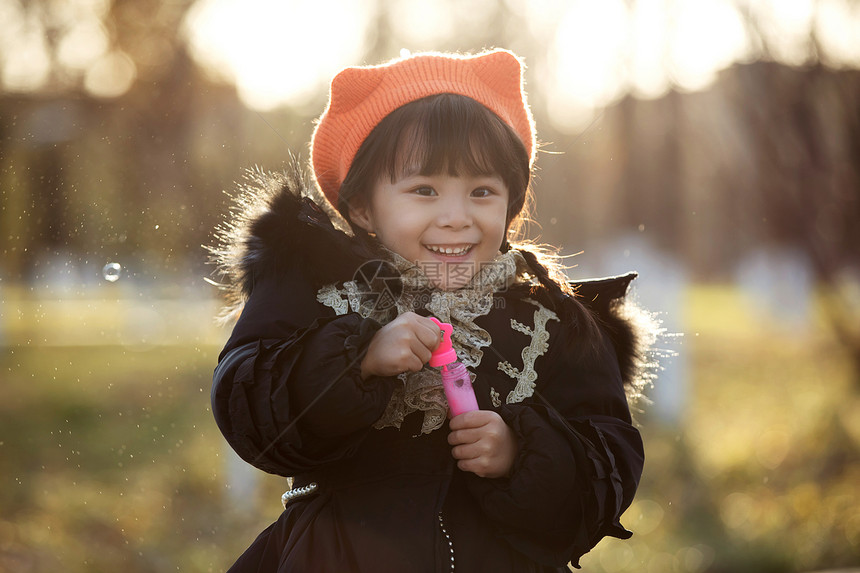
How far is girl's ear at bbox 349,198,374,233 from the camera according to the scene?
178 cm

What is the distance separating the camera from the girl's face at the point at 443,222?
164cm

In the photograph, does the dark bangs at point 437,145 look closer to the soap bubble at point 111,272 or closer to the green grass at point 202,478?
the soap bubble at point 111,272

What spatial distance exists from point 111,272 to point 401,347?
1554mm

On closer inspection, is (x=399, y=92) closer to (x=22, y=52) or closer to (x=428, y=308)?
(x=428, y=308)

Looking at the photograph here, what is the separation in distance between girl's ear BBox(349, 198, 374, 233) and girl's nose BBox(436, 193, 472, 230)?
210 mm

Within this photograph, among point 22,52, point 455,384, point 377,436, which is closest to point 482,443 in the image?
point 455,384

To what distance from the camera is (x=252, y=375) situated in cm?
136

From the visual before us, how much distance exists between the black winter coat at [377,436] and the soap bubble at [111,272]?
103cm

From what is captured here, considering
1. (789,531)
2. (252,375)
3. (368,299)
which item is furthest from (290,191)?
(789,531)

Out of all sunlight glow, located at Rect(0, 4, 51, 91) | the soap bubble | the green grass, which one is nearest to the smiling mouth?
the soap bubble

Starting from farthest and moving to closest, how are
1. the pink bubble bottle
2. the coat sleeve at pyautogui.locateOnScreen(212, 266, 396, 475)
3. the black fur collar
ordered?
the black fur collar
the pink bubble bottle
the coat sleeve at pyautogui.locateOnScreen(212, 266, 396, 475)

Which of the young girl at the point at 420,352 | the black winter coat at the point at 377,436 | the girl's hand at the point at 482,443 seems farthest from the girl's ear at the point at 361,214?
the girl's hand at the point at 482,443

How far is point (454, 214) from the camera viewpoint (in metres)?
1.63

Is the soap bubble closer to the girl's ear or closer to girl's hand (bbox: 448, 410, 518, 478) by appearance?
the girl's ear
